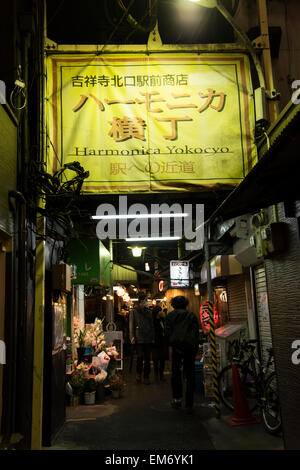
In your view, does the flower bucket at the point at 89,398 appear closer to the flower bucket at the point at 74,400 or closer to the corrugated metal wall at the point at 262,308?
the flower bucket at the point at 74,400

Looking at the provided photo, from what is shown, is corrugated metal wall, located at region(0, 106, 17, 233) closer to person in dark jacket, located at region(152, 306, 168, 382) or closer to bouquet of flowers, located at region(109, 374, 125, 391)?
bouquet of flowers, located at region(109, 374, 125, 391)

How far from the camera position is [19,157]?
6773 mm

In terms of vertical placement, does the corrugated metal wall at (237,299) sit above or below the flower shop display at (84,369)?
above

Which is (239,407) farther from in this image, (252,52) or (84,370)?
(252,52)

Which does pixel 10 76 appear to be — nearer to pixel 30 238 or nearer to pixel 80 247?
pixel 30 238

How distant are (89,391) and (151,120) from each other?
7.70 m

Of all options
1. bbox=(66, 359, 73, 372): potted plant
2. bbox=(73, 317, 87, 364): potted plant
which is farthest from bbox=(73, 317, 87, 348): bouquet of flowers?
bbox=(66, 359, 73, 372): potted plant

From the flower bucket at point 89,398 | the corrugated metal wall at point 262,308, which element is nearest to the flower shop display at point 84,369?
the flower bucket at point 89,398

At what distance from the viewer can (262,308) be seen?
35.5 feet

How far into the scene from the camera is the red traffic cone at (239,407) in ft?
28.9

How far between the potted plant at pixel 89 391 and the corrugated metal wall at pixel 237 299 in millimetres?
5051

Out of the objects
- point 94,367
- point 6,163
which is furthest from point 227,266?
point 6,163

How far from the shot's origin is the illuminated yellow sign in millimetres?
7727

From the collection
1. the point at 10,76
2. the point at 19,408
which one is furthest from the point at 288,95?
the point at 19,408
